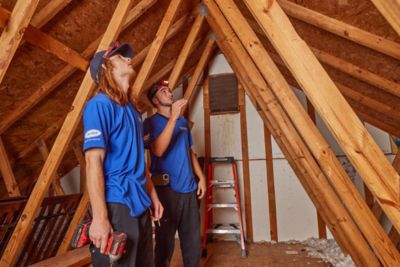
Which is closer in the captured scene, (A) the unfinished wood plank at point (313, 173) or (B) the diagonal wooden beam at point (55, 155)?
(B) the diagonal wooden beam at point (55, 155)

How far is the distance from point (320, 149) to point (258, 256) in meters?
1.98

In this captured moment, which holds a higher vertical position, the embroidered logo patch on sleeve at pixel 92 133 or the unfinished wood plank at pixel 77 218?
the embroidered logo patch on sleeve at pixel 92 133

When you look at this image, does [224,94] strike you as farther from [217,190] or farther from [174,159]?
[174,159]

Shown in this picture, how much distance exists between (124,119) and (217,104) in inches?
120

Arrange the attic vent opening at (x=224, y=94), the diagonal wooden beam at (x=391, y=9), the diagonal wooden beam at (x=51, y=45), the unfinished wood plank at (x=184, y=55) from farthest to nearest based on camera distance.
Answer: the attic vent opening at (x=224, y=94), the unfinished wood plank at (x=184, y=55), the diagonal wooden beam at (x=51, y=45), the diagonal wooden beam at (x=391, y=9)

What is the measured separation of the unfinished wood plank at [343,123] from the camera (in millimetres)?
1005

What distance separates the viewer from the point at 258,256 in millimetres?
3184

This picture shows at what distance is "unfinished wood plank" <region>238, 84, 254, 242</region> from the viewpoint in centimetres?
388

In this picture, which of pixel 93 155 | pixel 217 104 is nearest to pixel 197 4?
pixel 217 104

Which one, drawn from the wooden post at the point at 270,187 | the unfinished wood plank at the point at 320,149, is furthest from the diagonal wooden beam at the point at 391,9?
the wooden post at the point at 270,187

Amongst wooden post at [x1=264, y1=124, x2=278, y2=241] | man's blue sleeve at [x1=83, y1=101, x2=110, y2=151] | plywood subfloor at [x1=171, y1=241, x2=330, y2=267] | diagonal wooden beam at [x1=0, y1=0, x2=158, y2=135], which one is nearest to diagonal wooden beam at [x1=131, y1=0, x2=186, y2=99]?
diagonal wooden beam at [x1=0, y1=0, x2=158, y2=135]

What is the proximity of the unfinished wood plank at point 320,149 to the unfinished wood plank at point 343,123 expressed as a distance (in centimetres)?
65

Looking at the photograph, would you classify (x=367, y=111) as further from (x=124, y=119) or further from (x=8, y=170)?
(x=8, y=170)

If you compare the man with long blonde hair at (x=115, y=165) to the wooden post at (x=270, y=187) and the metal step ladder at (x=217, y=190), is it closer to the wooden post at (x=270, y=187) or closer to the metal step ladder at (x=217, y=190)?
the metal step ladder at (x=217, y=190)
